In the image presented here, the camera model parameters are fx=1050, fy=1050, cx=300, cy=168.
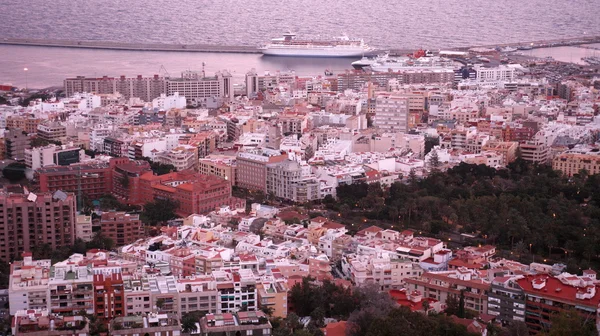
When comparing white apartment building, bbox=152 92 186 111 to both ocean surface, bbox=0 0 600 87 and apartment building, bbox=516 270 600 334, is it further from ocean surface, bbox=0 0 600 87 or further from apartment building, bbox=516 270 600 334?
apartment building, bbox=516 270 600 334

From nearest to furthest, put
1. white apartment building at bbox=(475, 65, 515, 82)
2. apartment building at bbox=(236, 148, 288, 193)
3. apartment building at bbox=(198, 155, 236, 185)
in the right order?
apartment building at bbox=(236, 148, 288, 193) < apartment building at bbox=(198, 155, 236, 185) < white apartment building at bbox=(475, 65, 515, 82)

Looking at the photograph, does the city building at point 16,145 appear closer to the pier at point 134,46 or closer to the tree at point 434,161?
the tree at point 434,161

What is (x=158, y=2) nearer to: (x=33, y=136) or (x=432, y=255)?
(x=33, y=136)

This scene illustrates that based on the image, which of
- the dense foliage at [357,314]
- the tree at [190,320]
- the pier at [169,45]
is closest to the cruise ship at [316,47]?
the pier at [169,45]

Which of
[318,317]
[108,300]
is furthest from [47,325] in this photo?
[318,317]

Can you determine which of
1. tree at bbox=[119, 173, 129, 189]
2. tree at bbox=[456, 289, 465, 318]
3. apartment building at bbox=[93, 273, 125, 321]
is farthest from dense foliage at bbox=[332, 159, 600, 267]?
apartment building at bbox=[93, 273, 125, 321]
